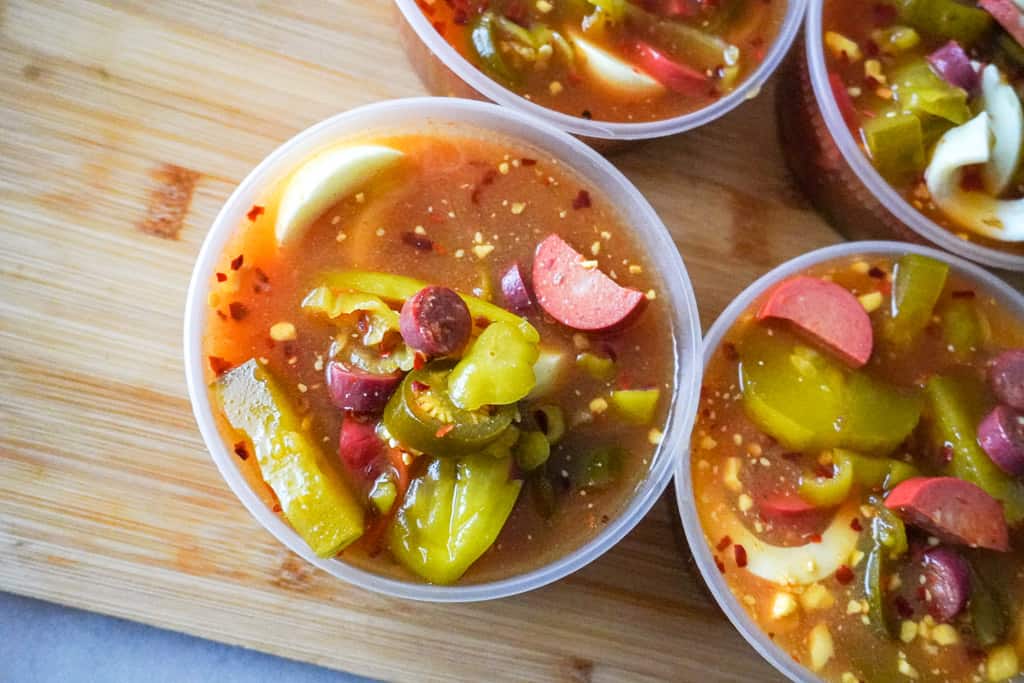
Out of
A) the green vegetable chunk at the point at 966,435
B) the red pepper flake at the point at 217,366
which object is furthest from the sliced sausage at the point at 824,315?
the red pepper flake at the point at 217,366

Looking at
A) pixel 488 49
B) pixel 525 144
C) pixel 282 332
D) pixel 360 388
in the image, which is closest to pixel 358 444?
pixel 360 388

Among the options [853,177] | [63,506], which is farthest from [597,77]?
[63,506]

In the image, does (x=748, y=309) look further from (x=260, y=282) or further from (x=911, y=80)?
(x=260, y=282)

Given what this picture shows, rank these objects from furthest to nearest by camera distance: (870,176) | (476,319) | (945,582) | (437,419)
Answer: (870,176) < (945,582) < (476,319) < (437,419)

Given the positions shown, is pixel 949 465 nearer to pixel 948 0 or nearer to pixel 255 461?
pixel 948 0

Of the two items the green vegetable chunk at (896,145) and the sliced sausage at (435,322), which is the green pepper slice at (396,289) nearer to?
the sliced sausage at (435,322)

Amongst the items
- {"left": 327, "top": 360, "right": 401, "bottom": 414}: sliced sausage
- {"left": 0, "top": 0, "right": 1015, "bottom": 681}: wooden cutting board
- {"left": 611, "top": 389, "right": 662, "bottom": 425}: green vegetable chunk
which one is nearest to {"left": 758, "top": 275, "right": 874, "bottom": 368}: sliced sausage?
{"left": 611, "top": 389, "right": 662, "bottom": 425}: green vegetable chunk
